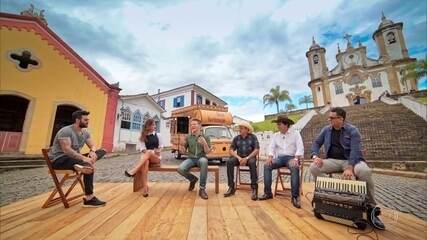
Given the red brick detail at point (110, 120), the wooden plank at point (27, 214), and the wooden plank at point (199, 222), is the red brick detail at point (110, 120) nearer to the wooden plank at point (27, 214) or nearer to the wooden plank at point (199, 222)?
the wooden plank at point (27, 214)

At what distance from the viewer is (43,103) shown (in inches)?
413

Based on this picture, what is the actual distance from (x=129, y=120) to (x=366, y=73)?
118 ft

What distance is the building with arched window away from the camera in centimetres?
1606

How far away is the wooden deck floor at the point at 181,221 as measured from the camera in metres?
2.06

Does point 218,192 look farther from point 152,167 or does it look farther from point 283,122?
point 283,122

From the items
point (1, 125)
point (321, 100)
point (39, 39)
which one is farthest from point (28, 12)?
point (321, 100)

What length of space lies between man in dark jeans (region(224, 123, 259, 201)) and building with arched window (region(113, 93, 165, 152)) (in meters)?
13.7

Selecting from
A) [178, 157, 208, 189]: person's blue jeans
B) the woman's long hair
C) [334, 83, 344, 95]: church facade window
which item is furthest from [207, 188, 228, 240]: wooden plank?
[334, 83, 344, 95]: church facade window

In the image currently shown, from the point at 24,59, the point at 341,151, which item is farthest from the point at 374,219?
the point at 24,59

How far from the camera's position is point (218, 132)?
9.91 m

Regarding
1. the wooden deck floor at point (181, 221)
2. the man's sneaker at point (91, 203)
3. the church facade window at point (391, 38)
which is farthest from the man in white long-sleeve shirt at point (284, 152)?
the church facade window at point (391, 38)

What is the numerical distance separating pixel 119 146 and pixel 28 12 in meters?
10.2

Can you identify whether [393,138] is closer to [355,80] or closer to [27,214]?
[27,214]

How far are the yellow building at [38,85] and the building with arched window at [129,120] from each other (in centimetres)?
303
